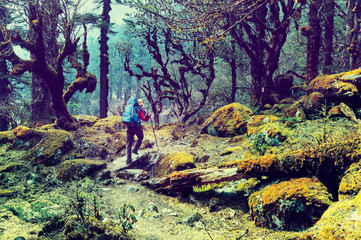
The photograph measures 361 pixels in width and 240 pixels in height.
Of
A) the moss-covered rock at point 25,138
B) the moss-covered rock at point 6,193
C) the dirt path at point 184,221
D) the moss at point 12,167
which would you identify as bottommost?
the dirt path at point 184,221

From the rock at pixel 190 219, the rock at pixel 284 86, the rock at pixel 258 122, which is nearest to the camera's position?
the rock at pixel 190 219

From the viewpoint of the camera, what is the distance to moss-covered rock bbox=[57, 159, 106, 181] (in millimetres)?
5723

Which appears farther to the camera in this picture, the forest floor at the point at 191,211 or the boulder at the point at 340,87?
the boulder at the point at 340,87

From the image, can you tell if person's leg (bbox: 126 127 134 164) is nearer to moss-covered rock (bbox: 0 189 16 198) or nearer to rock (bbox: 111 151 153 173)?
rock (bbox: 111 151 153 173)

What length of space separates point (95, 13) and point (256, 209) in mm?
19456

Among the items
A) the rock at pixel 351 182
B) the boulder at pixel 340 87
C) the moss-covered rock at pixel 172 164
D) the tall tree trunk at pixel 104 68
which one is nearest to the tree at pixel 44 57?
the moss-covered rock at pixel 172 164

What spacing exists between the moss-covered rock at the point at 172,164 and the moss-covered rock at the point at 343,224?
13.0 ft

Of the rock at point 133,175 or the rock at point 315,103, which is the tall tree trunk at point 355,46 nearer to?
the rock at point 315,103

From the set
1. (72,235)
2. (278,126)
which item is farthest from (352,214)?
(278,126)

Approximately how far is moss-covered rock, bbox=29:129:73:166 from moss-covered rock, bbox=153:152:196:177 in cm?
338

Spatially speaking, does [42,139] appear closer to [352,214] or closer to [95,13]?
[352,214]

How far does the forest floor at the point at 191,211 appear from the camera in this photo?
305cm

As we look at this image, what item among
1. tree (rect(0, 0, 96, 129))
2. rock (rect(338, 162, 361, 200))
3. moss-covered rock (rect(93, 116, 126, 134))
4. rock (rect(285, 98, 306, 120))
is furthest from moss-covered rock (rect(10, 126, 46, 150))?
rock (rect(285, 98, 306, 120))

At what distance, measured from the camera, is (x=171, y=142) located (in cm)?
1034
